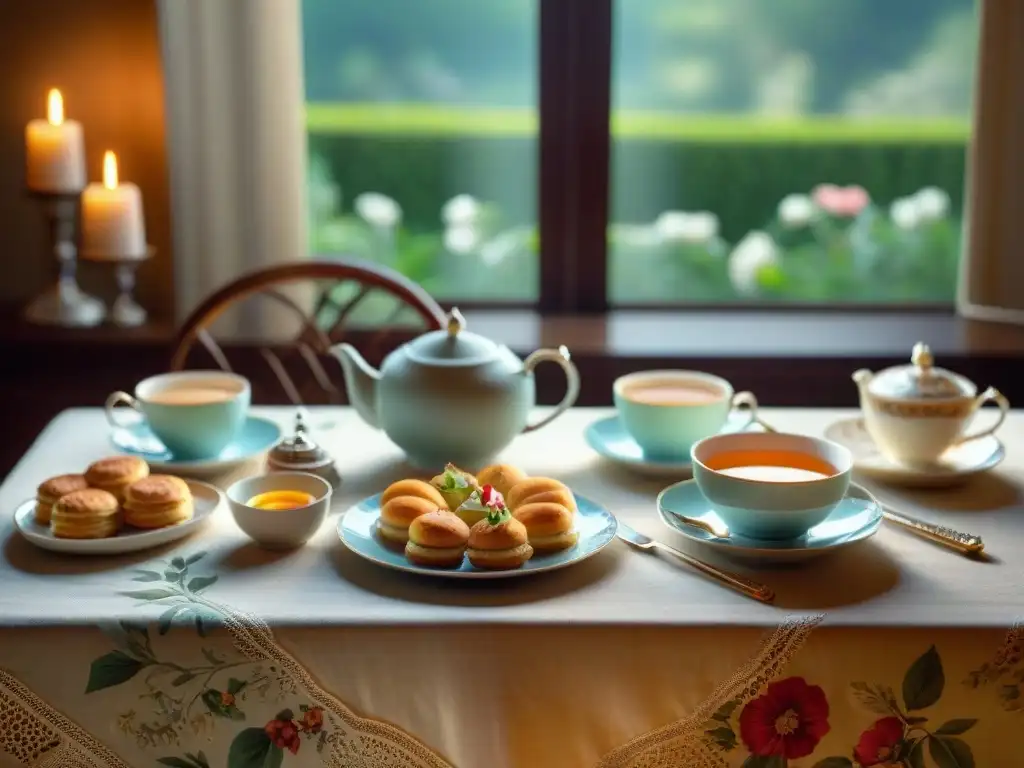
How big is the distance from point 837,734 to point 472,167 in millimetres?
1950

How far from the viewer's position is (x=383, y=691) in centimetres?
114

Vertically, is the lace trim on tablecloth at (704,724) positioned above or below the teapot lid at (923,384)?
below

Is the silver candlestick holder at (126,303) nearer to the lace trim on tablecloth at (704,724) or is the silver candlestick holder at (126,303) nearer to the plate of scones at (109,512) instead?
the plate of scones at (109,512)

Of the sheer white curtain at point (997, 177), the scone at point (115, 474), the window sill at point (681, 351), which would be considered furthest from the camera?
the sheer white curtain at point (997, 177)

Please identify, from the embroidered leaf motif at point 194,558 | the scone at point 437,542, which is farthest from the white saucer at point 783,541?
the embroidered leaf motif at point 194,558

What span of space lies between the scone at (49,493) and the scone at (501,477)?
39 cm

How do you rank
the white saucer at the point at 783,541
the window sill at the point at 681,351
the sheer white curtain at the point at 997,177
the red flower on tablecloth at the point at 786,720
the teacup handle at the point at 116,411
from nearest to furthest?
the red flower on tablecloth at the point at 786,720, the white saucer at the point at 783,541, the teacup handle at the point at 116,411, the window sill at the point at 681,351, the sheer white curtain at the point at 997,177

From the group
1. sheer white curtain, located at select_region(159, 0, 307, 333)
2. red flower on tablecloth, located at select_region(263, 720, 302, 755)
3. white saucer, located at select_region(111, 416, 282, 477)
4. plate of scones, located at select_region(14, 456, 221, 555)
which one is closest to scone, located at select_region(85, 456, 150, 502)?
plate of scones, located at select_region(14, 456, 221, 555)

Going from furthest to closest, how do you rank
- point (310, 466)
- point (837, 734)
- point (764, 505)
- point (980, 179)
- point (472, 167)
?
point (472, 167) → point (980, 179) → point (310, 466) → point (764, 505) → point (837, 734)

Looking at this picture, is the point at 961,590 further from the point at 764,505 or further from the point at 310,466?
the point at 310,466

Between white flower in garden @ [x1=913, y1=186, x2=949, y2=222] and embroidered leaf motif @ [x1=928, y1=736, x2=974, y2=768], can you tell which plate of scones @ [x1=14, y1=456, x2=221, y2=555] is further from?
white flower in garden @ [x1=913, y1=186, x2=949, y2=222]

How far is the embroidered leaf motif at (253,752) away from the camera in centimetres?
114

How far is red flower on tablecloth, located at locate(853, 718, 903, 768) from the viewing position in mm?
1133

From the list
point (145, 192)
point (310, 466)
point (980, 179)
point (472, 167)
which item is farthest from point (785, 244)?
point (310, 466)
